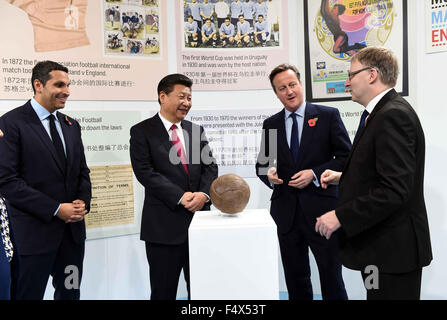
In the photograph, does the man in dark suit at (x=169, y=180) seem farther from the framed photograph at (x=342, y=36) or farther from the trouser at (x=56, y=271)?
the framed photograph at (x=342, y=36)

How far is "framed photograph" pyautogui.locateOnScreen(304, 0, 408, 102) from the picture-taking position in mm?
3766

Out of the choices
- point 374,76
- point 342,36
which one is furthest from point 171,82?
point 342,36

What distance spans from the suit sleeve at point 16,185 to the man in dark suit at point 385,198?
1.76 m

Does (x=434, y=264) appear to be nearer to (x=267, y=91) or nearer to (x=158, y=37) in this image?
(x=267, y=91)

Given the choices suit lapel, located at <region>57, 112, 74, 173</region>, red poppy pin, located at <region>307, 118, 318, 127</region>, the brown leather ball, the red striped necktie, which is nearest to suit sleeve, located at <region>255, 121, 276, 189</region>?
red poppy pin, located at <region>307, 118, 318, 127</region>

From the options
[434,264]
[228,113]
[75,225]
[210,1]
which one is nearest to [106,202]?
[75,225]

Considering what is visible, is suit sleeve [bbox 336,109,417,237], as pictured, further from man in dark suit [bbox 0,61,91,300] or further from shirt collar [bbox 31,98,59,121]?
shirt collar [bbox 31,98,59,121]

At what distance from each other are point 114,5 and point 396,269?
3197 millimetres

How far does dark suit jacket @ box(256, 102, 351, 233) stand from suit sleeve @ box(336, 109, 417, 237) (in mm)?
896

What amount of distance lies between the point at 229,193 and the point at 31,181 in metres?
1.42

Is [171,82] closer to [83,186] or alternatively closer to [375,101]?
[83,186]

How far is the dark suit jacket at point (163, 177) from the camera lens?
2693 millimetres

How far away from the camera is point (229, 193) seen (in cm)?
214

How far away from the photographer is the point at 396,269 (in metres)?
1.88
